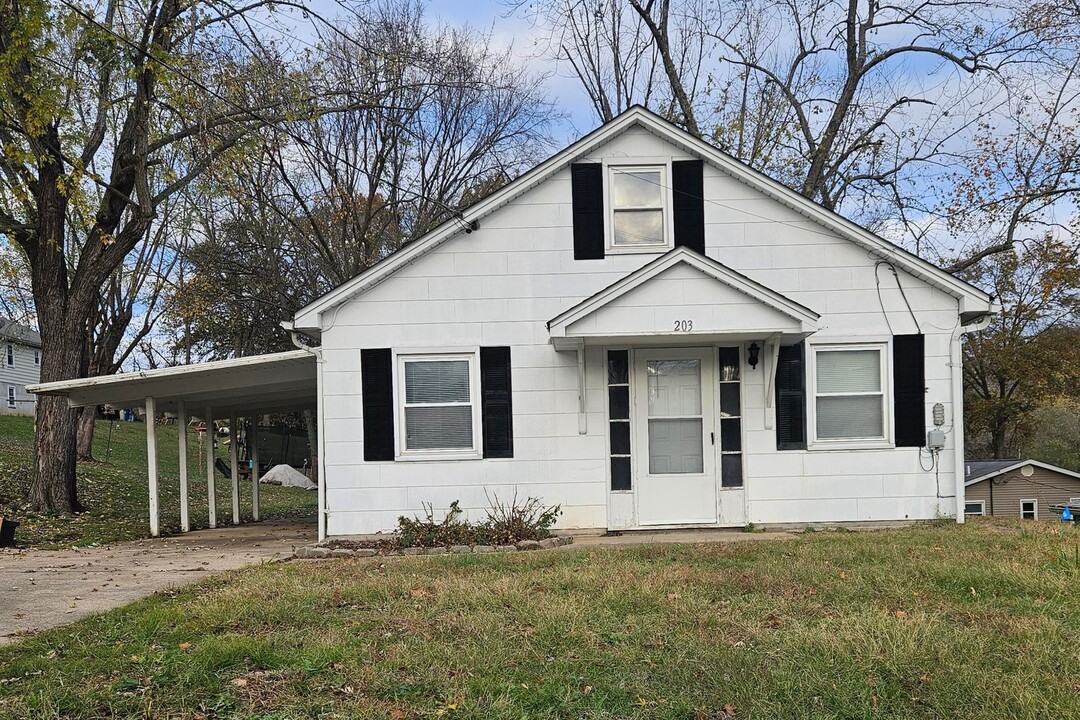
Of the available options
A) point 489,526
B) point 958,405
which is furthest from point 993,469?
point 489,526

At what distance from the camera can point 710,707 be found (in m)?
4.21

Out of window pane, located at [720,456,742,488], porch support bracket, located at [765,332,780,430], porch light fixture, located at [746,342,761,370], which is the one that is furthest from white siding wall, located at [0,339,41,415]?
porch support bracket, located at [765,332,780,430]

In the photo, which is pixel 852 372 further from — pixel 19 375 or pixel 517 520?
pixel 19 375

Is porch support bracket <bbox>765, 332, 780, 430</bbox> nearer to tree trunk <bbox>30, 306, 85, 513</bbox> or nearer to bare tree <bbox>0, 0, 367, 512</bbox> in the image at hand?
bare tree <bbox>0, 0, 367, 512</bbox>

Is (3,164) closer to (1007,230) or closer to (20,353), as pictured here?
(1007,230)

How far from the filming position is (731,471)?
35.8ft

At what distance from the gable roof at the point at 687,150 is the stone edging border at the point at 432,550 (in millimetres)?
2845

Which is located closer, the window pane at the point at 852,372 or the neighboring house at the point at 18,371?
the window pane at the point at 852,372

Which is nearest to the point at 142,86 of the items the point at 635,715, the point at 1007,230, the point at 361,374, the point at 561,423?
the point at 361,374

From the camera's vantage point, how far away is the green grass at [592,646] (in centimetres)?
426

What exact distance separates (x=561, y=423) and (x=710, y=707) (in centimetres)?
675

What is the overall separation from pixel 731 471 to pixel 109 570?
7293 mm

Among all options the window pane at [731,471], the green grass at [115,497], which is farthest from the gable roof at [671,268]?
the green grass at [115,497]

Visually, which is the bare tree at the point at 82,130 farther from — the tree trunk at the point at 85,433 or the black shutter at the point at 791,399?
the tree trunk at the point at 85,433
